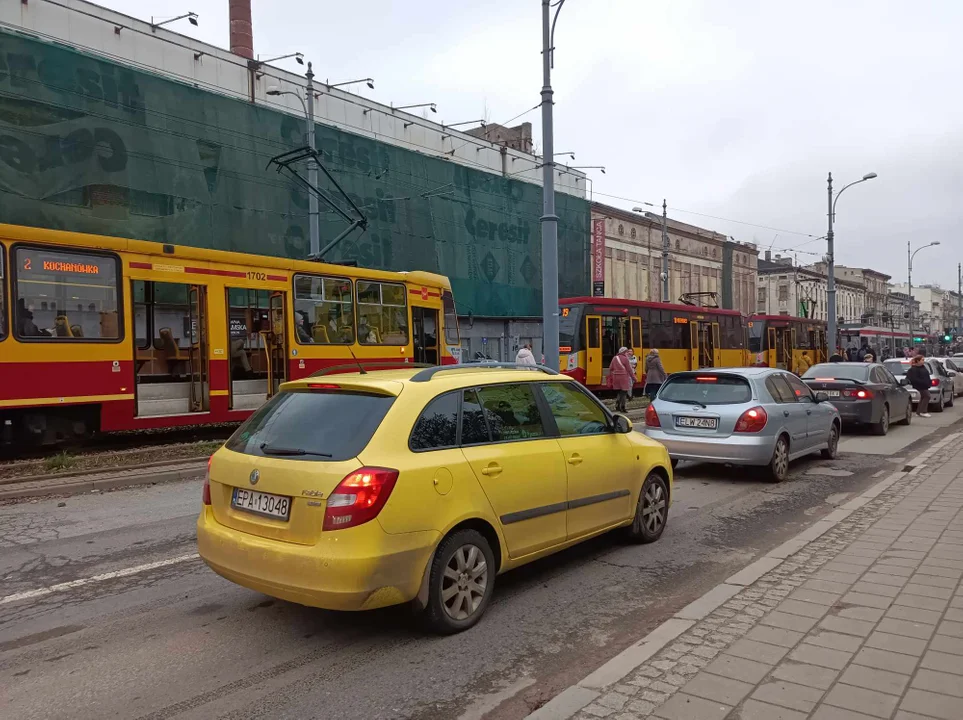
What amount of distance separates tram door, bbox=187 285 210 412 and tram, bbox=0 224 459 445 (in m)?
0.02

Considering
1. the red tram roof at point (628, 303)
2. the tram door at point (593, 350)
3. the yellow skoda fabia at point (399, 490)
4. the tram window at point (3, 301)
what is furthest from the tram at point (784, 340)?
the yellow skoda fabia at point (399, 490)

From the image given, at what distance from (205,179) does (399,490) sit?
24.0 meters

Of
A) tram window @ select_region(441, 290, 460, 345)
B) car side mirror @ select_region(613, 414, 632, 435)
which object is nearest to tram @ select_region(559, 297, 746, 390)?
tram window @ select_region(441, 290, 460, 345)

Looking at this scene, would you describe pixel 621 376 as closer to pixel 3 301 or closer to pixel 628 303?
pixel 628 303

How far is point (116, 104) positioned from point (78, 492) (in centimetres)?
1862

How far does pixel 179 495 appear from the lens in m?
8.19

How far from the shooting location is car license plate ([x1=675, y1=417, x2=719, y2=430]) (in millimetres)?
9178

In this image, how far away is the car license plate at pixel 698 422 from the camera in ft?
30.1

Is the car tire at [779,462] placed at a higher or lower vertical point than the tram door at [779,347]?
lower

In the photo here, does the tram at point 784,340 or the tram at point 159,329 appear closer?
the tram at point 159,329

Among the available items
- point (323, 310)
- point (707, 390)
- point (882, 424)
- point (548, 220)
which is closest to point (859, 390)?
point (882, 424)

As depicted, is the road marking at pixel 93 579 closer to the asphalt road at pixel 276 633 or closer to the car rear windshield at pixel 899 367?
the asphalt road at pixel 276 633

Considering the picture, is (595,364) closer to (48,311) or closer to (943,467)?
(943,467)

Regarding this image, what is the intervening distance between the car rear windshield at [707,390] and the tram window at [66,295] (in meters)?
8.36
